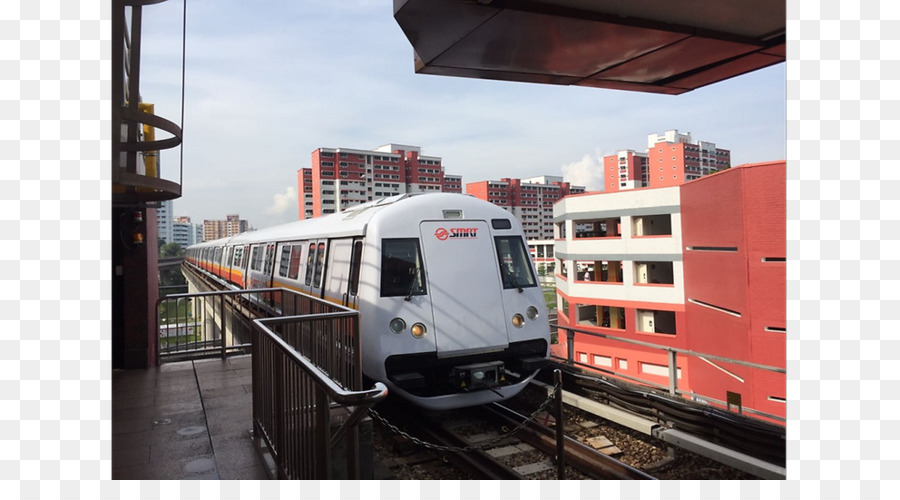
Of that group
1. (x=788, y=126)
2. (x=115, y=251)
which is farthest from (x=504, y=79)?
(x=115, y=251)

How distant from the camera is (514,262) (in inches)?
294

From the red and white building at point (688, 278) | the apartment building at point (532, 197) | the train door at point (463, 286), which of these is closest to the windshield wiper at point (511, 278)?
the train door at point (463, 286)

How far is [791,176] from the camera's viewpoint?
11.4 feet

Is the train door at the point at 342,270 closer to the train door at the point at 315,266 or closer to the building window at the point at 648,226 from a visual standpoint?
the train door at the point at 315,266

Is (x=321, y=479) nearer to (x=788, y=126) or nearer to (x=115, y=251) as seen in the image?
(x=788, y=126)

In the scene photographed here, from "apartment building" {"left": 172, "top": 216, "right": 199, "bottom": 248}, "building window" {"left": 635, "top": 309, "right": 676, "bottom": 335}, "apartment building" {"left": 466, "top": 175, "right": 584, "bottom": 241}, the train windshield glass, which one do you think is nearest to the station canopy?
the train windshield glass

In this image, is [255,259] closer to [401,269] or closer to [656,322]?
[401,269]

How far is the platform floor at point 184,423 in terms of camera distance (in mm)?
4398

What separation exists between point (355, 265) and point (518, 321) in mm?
2169

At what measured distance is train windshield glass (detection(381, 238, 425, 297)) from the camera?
22.3ft

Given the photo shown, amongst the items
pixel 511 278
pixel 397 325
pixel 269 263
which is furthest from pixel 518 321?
pixel 269 263

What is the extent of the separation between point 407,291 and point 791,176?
4258 millimetres

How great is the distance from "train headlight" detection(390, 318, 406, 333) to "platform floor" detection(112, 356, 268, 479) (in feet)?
5.50

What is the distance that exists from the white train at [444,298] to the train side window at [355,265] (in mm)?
15
